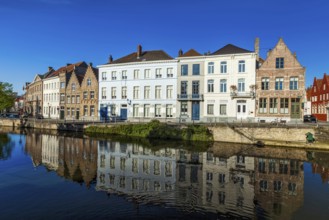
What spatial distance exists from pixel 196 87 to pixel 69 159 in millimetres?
22835

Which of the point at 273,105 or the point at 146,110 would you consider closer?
the point at 273,105

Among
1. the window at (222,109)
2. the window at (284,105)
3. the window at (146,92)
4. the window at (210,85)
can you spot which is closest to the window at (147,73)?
the window at (146,92)

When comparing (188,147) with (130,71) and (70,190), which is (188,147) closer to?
(70,190)

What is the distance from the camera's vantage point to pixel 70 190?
11.7 metres

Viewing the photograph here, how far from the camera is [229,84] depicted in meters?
34.7

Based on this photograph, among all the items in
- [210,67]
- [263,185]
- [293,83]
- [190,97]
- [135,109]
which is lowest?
[263,185]

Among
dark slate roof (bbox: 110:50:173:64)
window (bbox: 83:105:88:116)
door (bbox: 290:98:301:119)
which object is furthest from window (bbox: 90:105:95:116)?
door (bbox: 290:98:301:119)

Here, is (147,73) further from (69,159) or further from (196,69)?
(69,159)

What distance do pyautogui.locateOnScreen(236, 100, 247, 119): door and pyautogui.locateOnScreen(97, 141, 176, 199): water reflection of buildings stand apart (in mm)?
14946

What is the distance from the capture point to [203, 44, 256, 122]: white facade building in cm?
3353

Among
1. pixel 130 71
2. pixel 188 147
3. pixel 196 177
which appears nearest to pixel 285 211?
pixel 196 177

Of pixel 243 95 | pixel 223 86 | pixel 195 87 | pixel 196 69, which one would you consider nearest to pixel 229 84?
pixel 223 86

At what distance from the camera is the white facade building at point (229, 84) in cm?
3353

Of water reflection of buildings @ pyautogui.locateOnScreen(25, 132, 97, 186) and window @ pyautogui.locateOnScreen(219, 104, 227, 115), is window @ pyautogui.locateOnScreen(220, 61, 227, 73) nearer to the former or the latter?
window @ pyautogui.locateOnScreen(219, 104, 227, 115)
